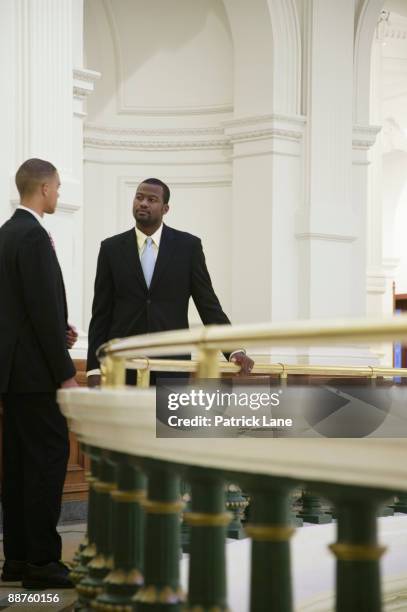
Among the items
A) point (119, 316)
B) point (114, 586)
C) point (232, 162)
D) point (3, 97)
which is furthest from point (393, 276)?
point (114, 586)

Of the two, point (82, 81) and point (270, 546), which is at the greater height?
point (82, 81)

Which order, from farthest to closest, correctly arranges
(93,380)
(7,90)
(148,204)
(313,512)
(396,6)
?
(396,6), (7,90), (313,512), (148,204), (93,380)

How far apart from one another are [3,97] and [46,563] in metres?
3.51

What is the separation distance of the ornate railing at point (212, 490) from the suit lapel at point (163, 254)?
2151mm

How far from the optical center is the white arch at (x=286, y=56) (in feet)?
30.5

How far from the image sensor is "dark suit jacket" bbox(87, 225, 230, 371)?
4.70 meters

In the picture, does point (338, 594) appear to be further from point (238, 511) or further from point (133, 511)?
point (238, 511)

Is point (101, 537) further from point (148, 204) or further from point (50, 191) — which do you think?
point (148, 204)

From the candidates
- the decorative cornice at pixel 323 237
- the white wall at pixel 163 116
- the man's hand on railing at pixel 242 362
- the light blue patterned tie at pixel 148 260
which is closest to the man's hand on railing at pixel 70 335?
the light blue patterned tie at pixel 148 260

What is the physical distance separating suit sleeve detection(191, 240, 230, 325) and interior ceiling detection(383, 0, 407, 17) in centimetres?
999

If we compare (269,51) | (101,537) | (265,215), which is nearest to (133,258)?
(101,537)

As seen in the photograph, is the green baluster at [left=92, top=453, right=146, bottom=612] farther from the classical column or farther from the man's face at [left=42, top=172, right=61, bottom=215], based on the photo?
the classical column

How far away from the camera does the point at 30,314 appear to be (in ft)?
14.0

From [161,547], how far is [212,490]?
0.20m
